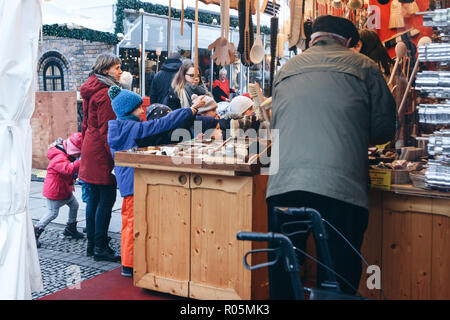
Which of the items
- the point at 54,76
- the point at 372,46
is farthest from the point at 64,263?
the point at 54,76

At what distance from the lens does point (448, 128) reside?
266 cm

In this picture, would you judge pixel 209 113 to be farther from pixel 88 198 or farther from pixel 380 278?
pixel 380 278

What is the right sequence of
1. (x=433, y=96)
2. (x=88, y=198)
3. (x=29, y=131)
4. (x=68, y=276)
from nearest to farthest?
(x=433, y=96), (x=29, y=131), (x=68, y=276), (x=88, y=198)

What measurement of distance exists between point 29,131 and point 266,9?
273cm

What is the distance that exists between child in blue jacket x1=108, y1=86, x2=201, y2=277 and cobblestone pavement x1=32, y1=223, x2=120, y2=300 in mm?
362

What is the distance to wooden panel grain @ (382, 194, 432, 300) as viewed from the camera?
9.55ft

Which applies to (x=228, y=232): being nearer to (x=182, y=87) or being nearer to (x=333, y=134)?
(x=333, y=134)

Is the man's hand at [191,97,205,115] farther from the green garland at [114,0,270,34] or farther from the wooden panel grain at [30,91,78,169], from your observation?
the green garland at [114,0,270,34]

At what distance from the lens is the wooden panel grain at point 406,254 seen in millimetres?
2912

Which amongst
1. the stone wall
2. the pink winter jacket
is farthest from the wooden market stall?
the stone wall

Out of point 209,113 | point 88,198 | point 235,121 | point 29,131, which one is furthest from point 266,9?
point 29,131

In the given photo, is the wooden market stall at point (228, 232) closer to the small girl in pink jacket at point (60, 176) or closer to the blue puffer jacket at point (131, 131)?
the blue puffer jacket at point (131, 131)

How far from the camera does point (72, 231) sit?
5.18 meters

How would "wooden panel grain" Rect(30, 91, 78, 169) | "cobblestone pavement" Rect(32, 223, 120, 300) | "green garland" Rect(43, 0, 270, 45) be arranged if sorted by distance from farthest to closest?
1. "green garland" Rect(43, 0, 270, 45)
2. "wooden panel grain" Rect(30, 91, 78, 169)
3. "cobblestone pavement" Rect(32, 223, 120, 300)
